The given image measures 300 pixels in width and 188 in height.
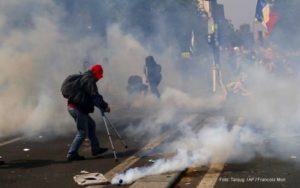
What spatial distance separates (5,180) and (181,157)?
8.44 feet

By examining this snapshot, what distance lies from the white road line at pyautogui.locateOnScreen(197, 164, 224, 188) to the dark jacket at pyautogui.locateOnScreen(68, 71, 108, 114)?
7.19 feet

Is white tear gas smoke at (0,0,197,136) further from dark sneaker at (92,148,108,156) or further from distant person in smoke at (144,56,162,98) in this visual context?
dark sneaker at (92,148,108,156)

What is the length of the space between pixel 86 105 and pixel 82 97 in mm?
197

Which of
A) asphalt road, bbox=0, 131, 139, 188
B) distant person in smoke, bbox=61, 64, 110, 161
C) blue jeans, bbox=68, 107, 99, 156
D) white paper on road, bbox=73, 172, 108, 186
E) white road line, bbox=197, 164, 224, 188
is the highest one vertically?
distant person in smoke, bbox=61, 64, 110, 161

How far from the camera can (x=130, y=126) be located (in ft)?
41.2

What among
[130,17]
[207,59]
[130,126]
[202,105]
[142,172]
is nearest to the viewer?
[142,172]

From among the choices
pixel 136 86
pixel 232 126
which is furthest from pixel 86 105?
pixel 136 86

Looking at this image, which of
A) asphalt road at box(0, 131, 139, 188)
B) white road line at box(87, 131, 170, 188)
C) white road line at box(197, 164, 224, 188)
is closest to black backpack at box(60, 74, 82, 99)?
asphalt road at box(0, 131, 139, 188)

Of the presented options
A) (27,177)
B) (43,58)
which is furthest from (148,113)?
(27,177)

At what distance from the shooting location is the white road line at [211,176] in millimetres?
6566

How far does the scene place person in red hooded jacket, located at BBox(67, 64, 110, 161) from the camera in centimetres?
843

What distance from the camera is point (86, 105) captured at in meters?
8.66

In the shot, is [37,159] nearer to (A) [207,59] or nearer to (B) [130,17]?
(B) [130,17]

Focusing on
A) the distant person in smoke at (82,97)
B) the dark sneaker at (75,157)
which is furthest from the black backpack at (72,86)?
the dark sneaker at (75,157)
